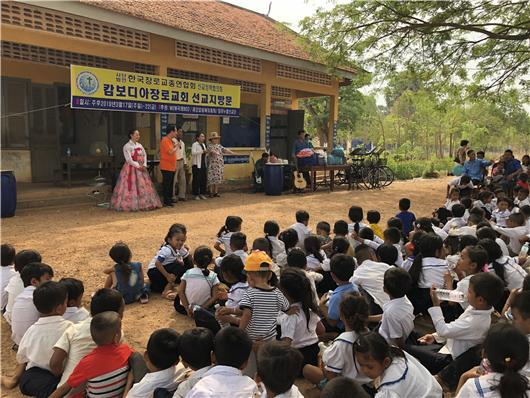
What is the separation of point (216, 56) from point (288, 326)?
9099 millimetres

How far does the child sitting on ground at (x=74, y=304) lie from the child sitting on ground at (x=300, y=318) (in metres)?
1.24

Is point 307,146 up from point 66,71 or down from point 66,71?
down

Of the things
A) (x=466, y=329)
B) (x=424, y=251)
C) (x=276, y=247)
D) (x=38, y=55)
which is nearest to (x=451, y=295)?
(x=466, y=329)

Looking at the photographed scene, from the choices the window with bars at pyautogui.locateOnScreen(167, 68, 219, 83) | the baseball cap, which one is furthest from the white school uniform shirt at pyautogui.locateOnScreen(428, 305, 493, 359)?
the window with bars at pyautogui.locateOnScreen(167, 68, 219, 83)

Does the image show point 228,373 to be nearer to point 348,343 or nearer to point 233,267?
point 348,343

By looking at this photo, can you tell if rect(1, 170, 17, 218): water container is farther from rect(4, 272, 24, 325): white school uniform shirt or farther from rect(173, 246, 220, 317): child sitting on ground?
rect(173, 246, 220, 317): child sitting on ground

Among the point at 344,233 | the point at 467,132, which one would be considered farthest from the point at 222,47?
the point at 467,132

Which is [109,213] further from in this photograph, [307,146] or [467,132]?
[467,132]

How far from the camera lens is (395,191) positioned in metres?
12.3

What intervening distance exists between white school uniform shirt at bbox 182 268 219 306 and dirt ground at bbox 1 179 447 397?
0.86 ft

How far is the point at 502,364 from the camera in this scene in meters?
1.81

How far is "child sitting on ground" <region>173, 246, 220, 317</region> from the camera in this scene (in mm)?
3465

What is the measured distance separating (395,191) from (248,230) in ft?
22.5

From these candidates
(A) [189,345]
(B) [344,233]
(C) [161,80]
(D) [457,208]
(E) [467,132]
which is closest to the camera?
(A) [189,345]
